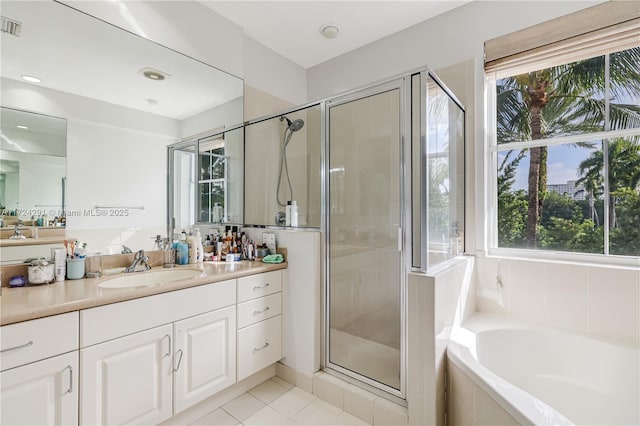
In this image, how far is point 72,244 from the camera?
5.27 feet

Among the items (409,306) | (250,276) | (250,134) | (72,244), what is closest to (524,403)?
(409,306)

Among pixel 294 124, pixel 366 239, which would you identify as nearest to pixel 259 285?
pixel 366 239

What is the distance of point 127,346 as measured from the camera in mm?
1326

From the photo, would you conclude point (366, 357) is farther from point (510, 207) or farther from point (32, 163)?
point (32, 163)

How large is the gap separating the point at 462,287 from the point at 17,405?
2185 millimetres

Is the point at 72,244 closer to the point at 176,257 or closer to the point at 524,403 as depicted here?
the point at 176,257

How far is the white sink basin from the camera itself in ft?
5.32

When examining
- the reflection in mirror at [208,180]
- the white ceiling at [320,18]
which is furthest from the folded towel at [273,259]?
the white ceiling at [320,18]

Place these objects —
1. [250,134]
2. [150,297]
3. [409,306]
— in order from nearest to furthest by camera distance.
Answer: [150,297] → [409,306] → [250,134]

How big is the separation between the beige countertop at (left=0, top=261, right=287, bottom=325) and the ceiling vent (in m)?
1.26

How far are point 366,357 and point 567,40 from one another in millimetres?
2379

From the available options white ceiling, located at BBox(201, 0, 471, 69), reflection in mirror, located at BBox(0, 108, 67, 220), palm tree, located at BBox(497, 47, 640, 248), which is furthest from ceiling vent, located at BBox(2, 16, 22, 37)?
palm tree, located at BBox(497, 47, 640, 248)

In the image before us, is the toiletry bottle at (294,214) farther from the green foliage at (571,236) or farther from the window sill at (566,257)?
the green foliage at (571,236)

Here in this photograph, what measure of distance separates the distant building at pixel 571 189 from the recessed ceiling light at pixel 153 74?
278cm
